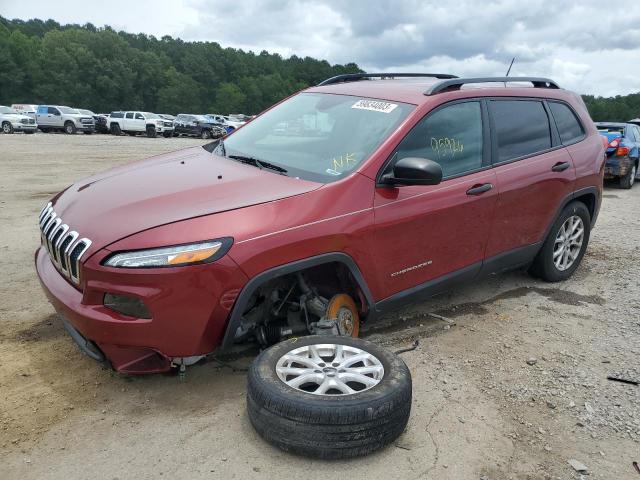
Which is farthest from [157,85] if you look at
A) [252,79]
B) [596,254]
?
[596,254]

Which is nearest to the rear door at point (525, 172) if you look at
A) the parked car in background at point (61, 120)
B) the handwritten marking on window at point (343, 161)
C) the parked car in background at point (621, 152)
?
the handwritten marking on window at point (343, 161)

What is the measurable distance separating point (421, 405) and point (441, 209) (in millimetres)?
1296

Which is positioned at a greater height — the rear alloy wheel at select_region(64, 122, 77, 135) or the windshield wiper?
the windshield wiper

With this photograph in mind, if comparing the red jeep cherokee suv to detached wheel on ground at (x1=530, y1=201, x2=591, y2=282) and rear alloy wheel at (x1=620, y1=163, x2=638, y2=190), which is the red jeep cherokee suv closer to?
detached wheel on ground at (x1=530, y1=201, x2=591, y2=282)

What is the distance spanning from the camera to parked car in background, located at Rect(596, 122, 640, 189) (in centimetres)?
1237

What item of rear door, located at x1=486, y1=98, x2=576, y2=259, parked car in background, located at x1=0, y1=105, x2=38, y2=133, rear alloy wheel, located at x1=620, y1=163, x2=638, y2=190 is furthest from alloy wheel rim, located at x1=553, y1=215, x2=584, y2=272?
parked car in background, located at x1=0, y1=105, x2=38, y2=133

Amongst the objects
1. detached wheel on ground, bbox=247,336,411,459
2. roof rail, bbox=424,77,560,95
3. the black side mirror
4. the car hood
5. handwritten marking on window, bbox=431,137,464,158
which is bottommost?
detached wheel on ground, bbox=247,336,411,459

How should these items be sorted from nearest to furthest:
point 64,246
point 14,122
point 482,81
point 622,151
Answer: point 64,246, point 482,81, point 622,151, point 14,122

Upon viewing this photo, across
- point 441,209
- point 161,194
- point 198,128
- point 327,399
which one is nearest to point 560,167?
point 441,209

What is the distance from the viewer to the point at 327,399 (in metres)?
2.50

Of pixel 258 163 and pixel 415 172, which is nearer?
pixel 415 172

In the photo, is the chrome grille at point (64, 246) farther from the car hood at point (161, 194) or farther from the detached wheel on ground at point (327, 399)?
the detached wheel on ground at point (327, 399)

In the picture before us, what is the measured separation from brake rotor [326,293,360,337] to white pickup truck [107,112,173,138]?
34.6 metres

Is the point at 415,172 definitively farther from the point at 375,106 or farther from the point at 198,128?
the point at 198,128
